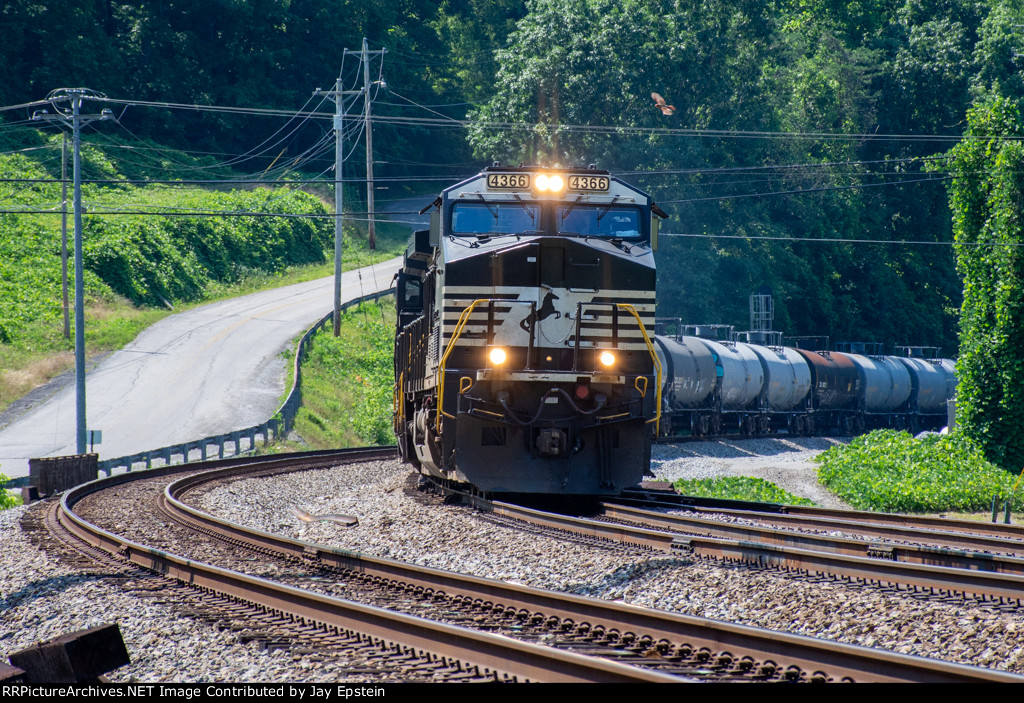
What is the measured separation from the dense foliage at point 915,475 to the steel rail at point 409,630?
12.6m

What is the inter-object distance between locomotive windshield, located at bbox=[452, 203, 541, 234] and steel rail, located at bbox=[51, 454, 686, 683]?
208 inches

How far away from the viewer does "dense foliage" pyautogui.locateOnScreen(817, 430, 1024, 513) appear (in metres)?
17.0

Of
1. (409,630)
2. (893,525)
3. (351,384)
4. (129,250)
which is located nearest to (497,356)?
(893,525)

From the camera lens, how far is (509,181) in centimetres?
1205

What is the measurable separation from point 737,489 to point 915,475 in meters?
4.15

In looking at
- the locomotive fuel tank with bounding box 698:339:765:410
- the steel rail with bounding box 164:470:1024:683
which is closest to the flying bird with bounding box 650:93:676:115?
the locomotive fuel tank with bounding box 698:339:765:410

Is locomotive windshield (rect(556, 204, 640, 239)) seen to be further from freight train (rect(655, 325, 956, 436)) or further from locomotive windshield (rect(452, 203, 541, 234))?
freight train (rect(655, 325, 956, 436))

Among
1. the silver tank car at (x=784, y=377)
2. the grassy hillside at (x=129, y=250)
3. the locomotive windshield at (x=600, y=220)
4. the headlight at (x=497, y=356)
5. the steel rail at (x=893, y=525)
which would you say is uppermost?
the grassy hillside at (x=129, y=250)

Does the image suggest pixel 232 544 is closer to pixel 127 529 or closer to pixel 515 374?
pixel 127 529

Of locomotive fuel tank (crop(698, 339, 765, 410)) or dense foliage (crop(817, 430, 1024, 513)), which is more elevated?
locomotive fuel tank (crop(698, 339, 765, 410))

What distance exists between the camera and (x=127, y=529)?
1226 centimetres

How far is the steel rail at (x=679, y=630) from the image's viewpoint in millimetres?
5086

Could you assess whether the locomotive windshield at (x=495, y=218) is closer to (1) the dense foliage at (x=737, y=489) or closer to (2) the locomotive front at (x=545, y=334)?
(2) the locomotive front at (x=545, y=334)

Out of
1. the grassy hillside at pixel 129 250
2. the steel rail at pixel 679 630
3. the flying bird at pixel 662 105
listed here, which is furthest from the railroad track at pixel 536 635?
the flying bird at pixel 662 105
